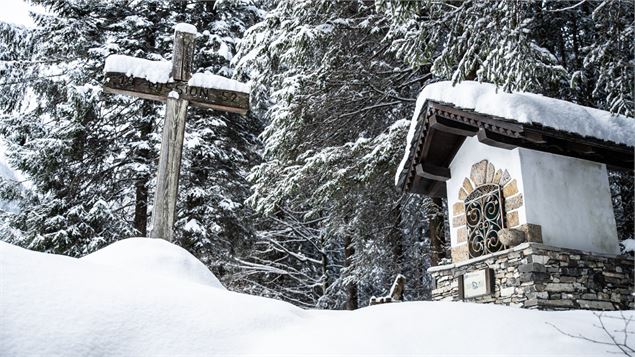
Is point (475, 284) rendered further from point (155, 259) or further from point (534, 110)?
point (155, 259)

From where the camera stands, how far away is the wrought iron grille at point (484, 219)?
7883mm

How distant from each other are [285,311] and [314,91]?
7648 mm

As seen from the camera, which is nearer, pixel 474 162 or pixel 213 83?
pixel 213 83

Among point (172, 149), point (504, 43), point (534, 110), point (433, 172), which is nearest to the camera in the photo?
point (504, 43)

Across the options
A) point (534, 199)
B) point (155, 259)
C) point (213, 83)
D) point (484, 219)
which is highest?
point (213, 83)

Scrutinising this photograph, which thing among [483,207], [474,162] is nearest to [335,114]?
[474,162]

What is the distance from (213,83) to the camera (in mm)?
6109

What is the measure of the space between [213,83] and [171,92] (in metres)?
0.50

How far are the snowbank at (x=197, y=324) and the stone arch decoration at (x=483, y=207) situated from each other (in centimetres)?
388

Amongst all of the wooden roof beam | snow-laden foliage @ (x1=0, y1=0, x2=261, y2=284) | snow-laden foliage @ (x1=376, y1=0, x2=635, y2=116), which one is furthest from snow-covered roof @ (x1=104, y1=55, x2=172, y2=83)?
snow-laden foliage @ (x1=0, y1=0, x2=261, y2=284)

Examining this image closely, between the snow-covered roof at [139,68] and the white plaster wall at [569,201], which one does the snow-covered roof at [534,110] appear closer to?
the white plaster wall at [569,201]

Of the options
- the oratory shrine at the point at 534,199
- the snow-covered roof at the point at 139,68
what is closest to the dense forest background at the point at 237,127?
the oratory shrine at the point at 534,199

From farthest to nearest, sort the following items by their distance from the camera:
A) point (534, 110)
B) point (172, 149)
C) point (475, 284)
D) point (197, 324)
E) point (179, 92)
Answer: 1. point (475, 284)
2. point (534, 110)
3. point (179, 92)
4. point (172, 149)
5. point (197, 324)

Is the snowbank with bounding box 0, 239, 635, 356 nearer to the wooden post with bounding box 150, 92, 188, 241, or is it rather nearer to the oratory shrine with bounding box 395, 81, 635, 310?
the wooden post with bounding box 150, 92, 188, 241
